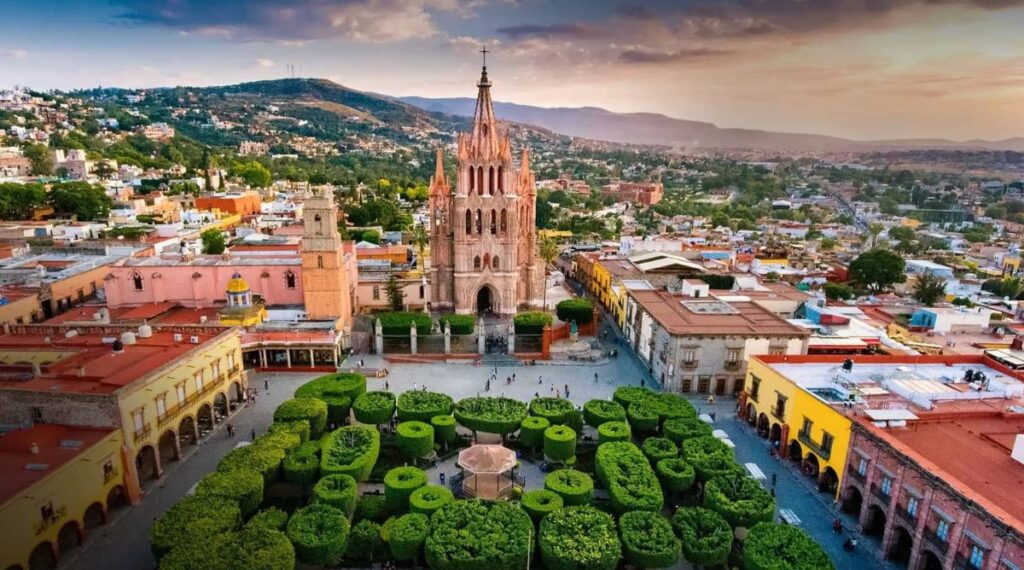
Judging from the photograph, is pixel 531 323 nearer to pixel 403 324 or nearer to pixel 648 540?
pixel 403 324

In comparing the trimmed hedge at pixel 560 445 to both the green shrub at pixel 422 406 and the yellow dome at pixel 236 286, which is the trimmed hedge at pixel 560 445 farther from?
the yellow dome at pixel 236 286

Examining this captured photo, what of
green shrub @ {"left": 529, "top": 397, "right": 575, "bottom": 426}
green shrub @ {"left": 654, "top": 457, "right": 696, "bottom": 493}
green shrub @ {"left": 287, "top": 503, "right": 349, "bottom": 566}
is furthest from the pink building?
green shrub @ {"left": 654, "top": 457, "right": 696, "bottom": 493}

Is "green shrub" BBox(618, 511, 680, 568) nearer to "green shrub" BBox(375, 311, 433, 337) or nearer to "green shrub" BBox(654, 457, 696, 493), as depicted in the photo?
"green shrub" BBox(654, 457, 696, 493)

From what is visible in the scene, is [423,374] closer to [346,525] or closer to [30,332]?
[346,525]

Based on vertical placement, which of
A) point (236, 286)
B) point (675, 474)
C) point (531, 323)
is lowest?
point (675, 474)

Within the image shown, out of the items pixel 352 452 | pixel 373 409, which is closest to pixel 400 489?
pixel 352 452

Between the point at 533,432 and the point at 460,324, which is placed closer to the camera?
the point at 533,432
